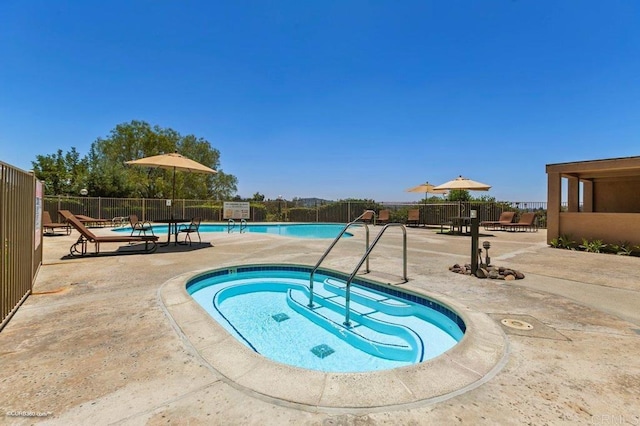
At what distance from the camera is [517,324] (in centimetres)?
284

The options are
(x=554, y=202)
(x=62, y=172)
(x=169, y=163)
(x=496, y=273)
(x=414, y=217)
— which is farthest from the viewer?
(x=62, y=172)

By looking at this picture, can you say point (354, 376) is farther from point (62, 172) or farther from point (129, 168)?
point (129, 168)

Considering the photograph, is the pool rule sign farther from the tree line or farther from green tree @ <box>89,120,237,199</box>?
green tree @ <box>89,120,237,199</box>

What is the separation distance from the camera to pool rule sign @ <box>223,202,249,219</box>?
1628cm

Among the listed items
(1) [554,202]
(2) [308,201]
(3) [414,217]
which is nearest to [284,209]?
(2) [308,201]

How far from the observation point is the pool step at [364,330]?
304cm

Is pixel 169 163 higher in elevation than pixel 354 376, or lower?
higher

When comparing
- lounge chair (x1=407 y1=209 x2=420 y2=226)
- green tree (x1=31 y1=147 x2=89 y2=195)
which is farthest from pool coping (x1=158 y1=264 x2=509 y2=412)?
green tree (x1=31 y1=147 x2=89 y2=195)

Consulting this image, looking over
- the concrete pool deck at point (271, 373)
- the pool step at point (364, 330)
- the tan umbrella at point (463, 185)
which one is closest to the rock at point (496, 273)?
the concrete pool deck at point (271, 373)

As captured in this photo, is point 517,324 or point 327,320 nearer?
point 517,324

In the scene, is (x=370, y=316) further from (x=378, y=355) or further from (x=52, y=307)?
(x=52, y=307)

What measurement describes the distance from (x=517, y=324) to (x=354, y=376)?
1.98 metres

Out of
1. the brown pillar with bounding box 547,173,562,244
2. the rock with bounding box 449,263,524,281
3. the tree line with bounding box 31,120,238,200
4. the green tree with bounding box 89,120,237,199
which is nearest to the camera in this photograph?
the rock with bounding box 449,263,524,281

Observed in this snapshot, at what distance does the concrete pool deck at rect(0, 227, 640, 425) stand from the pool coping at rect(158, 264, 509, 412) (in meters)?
0.01
